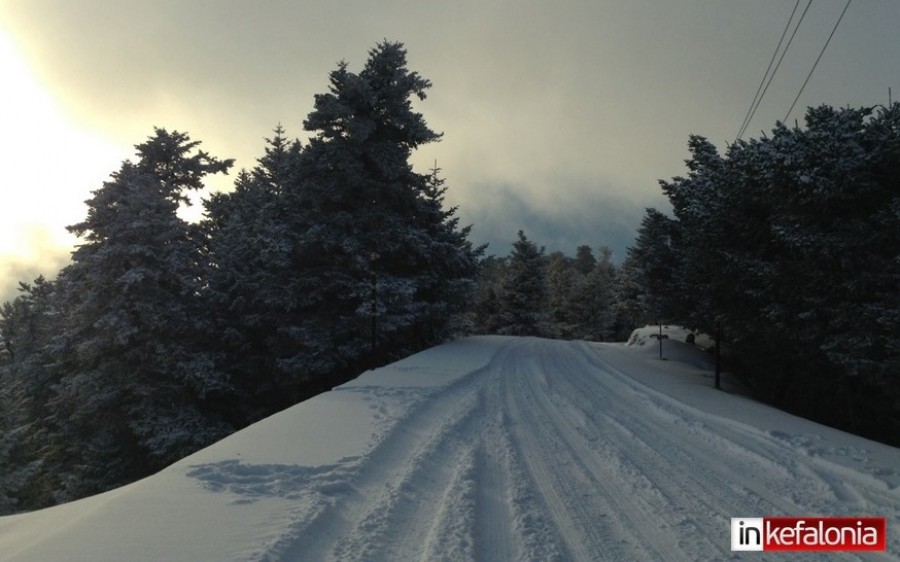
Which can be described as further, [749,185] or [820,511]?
[749,185]

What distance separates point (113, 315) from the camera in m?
17.9

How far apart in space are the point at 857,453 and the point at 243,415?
20655 mm

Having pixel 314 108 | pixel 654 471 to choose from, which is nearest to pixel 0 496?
pixel 314 108

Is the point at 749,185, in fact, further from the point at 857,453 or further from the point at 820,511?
the point at 820,511

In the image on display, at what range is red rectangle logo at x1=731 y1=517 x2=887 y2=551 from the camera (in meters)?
4.77

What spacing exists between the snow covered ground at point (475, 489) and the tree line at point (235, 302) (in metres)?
9.87

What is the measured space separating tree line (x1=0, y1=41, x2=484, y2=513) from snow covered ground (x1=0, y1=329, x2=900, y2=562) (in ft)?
32.4

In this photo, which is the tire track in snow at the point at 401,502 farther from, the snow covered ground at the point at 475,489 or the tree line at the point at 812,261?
the tree line at the point at 812,261

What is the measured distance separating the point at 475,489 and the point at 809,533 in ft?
11.0

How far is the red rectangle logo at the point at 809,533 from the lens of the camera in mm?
4773

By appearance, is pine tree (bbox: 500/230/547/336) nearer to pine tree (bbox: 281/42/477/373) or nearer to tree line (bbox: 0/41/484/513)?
tree line (bbox: 0/41/484/513)

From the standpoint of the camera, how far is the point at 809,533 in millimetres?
5074

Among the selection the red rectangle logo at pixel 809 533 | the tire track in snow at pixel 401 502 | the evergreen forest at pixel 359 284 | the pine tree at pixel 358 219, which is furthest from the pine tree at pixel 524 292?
the red rectangle logo at pixel 809 533

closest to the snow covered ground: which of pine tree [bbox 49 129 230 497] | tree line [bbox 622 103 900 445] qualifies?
tree line [bbox 622 103 900 445]
